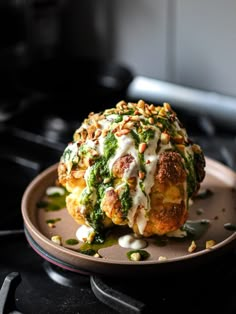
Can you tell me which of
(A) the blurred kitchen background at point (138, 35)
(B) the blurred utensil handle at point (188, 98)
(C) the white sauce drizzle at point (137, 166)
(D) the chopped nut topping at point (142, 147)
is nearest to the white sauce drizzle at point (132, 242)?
(C) the white sauce drizzle at point (137, 166)

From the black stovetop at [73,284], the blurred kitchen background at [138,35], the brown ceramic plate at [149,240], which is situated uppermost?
the blurred kitchen background at [138,35]

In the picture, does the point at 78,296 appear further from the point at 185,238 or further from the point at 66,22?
the point at 66,22

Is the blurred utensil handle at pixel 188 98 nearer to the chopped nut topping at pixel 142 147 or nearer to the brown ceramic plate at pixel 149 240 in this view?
the brown ceramic plate at pixel 149 240

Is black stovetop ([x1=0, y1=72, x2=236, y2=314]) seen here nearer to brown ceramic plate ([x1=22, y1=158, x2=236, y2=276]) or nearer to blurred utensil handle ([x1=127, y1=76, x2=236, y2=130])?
brown ceramic plate ([x1=22, y1=158, x2=236, y2=276])

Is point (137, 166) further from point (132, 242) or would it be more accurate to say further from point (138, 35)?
point (138, 35)

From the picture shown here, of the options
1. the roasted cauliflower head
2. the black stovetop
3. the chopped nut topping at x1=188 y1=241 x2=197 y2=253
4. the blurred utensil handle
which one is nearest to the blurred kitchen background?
the blurred utensil handle

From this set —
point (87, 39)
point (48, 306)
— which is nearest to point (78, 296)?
point (48, 306)
